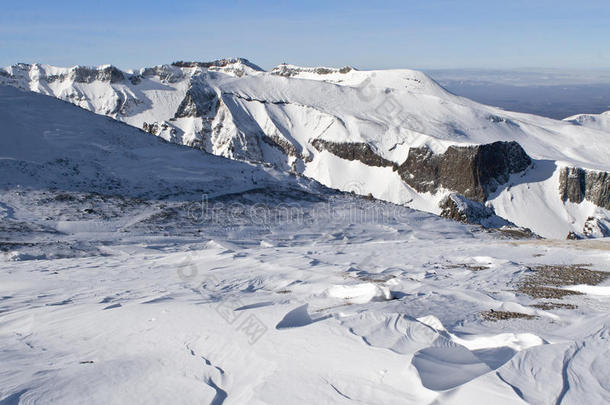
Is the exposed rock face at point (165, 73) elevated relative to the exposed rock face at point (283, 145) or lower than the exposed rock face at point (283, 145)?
elevated

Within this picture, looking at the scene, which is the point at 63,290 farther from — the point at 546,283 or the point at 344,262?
the point at 546,283

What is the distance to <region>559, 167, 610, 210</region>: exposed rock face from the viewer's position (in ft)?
221

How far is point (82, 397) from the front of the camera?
14.0 feet

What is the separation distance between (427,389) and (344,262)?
8414 millimetres

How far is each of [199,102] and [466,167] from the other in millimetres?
55471

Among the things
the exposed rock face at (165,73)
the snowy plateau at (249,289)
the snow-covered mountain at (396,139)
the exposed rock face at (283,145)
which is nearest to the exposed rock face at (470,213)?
the snow-covered mountain at (396,139)

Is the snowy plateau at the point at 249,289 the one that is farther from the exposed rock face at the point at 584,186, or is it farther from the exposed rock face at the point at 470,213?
the exposed rock face at the point at 584,186

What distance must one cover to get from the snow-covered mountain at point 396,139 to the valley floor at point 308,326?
1771 inches

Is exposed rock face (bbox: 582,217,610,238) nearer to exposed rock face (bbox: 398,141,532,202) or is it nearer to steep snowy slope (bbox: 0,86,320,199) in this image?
exposed rock face (bbox: 398,141,532,202)

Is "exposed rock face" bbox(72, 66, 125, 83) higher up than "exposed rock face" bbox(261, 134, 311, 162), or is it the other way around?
"exposed rock face" bbox(72, 66, 125, 83)

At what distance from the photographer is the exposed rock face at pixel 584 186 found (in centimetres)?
6731

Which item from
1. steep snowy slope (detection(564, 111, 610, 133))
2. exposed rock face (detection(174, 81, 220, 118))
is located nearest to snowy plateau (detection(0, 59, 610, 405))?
exposed rock face (detection(174, 81, 220, 118))

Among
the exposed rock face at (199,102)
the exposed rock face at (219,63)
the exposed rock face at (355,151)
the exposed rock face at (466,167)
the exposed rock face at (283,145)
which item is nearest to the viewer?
the exposed rock face at (466,167)

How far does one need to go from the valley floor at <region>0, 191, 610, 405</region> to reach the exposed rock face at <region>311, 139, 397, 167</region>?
214 ft
